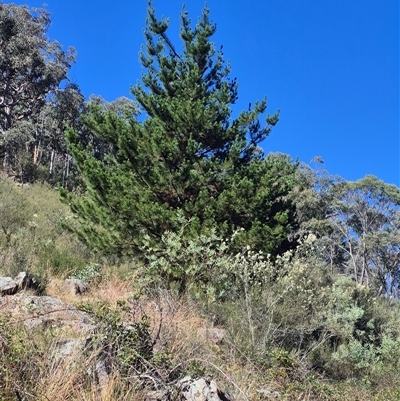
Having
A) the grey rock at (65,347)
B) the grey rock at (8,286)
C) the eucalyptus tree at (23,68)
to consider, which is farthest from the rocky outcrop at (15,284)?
the eucalyptus tree at (23,68)

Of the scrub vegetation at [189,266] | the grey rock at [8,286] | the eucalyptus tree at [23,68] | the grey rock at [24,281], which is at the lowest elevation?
the grey rock at [8,286]

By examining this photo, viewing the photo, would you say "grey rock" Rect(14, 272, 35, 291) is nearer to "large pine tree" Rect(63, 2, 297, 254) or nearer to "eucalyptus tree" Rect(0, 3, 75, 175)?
"large pine tree" Rect(63, 2, 297, 254)

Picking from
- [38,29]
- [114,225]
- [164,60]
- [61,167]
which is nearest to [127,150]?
[114,225]

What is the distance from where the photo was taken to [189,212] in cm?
820

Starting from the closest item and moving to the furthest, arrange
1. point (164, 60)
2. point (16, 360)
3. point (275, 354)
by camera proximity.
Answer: point (16, 360), point (275, 354), point (164, 60)

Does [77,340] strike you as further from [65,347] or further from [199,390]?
[199,390]

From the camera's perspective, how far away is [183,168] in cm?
828

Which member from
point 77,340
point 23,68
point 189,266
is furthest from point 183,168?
point 23,68

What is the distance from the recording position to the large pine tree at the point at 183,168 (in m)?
8.05

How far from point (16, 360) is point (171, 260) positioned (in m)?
4.20

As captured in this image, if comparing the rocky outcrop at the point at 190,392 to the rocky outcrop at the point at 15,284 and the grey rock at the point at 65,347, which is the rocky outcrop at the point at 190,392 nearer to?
the grey rock at the point at 65,347

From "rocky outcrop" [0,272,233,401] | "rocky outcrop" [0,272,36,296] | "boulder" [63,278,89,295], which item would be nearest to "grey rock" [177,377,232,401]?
"rocky outcrop" [0,272,233,401]

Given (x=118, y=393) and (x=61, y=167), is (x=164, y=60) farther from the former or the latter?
(x=61, y=167)

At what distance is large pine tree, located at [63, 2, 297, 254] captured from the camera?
8.05 meters
